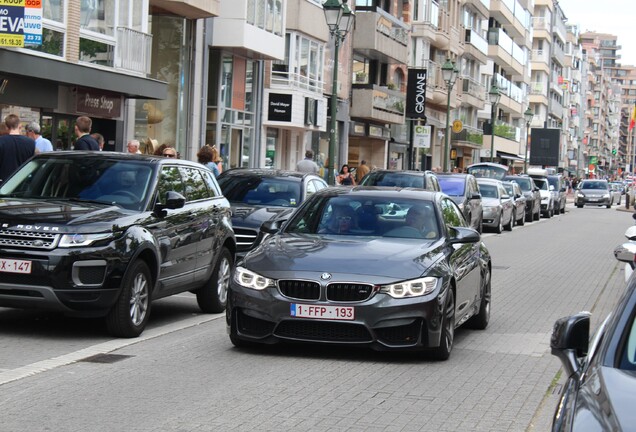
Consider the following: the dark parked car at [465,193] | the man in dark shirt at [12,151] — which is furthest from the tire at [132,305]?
the dark parked car at [465,193]

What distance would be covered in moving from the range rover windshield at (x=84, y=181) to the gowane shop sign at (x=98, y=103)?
1590 cm

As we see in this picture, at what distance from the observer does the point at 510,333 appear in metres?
12.0

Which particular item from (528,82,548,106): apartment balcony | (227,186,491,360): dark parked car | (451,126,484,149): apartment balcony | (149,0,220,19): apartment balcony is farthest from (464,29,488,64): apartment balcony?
(227,186,491,360): dark parked car

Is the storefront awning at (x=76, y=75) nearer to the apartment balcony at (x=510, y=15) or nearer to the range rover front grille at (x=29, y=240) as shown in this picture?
the range rover front grille at (x=29, y=240)

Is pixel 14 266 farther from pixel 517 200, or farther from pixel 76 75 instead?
pixel 517 200

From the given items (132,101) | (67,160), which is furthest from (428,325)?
(132,101)

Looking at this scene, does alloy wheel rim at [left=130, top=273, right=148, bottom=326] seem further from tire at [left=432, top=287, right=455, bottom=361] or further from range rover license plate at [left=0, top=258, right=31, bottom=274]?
tire at [left=432, top=287, right=455, bottom=361]

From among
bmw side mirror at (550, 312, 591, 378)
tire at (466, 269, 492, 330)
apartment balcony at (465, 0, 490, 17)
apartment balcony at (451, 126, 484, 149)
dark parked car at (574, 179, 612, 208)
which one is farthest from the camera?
apartment balcony at (465, 0, 490, 17)

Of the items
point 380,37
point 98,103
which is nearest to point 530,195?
point 380,37

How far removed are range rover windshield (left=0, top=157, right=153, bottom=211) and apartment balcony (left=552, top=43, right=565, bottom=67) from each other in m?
125

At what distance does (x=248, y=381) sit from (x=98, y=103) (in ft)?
68.5

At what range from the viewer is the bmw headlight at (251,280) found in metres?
9.53

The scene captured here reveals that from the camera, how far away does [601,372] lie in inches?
155

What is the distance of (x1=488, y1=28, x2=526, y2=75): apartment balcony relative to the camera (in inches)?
3573
